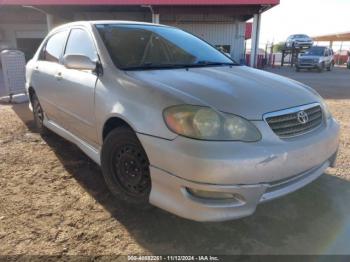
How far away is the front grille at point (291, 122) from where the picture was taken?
7.78ft

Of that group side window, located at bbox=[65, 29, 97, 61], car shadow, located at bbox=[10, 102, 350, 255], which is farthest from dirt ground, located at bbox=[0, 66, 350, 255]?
side window, located at bbox=[65, 29, 97, 61]

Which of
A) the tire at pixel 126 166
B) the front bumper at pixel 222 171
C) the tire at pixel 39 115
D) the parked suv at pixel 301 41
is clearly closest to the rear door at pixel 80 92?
the tire at pixel 126 166

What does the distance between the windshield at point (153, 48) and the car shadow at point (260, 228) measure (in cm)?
132

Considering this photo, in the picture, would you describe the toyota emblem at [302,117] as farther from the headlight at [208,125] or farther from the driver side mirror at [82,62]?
the driver side mirror at [82,62]

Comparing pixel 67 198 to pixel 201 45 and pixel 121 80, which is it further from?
pixel 201 45

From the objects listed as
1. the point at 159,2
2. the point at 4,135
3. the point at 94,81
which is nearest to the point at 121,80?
the point at 94,81

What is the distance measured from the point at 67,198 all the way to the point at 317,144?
2259mm

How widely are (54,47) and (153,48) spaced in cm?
167

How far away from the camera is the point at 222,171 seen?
2.14 metres

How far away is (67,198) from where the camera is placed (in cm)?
310

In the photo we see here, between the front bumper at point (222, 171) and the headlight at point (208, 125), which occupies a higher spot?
the headlight at point (208, 125)

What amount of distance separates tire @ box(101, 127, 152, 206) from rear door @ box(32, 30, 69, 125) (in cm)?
140

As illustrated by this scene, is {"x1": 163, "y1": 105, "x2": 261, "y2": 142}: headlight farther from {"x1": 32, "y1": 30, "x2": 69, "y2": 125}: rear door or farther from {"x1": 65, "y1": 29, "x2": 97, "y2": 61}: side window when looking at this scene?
{"x1": 32, "y1": 30, "x2": 69, "y2": 125}: rear door

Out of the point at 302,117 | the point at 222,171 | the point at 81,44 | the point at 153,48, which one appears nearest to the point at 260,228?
the point at 222,171
